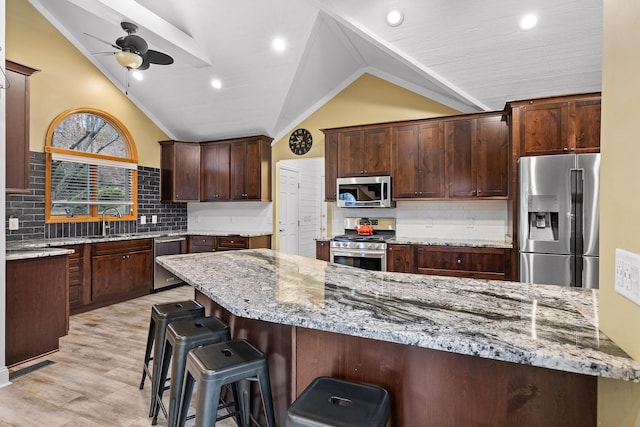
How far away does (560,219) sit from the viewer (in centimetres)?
315

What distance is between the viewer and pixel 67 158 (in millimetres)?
4438

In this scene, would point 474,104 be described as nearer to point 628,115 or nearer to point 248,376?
point 628,115

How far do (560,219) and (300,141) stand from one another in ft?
12.0

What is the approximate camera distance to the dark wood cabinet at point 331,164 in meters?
4.81

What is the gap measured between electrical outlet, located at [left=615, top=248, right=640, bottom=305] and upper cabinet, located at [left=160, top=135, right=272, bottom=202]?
486cm

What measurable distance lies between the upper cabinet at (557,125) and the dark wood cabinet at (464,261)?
114 centimetres

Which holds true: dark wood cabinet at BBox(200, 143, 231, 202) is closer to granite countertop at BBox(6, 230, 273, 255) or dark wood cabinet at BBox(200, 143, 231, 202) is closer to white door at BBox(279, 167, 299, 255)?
granite countertop at BBox(6, 230, 273, 255)

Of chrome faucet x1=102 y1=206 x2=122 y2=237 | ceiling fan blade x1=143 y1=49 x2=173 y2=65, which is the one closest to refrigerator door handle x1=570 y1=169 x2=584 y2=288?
ceiling fan blade x1=143 y1=49 x2=173 y2=65

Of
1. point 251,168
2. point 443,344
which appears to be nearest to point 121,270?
point 251,168

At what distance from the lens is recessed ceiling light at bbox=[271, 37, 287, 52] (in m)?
4.04

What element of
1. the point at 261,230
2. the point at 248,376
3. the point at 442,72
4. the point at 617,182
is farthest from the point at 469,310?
the point at 261,230

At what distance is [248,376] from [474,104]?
4046 mm

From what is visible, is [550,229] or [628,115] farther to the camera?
[550,229]

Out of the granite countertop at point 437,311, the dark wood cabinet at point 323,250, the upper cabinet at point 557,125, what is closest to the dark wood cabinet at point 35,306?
the granite countertop at point 437,311
